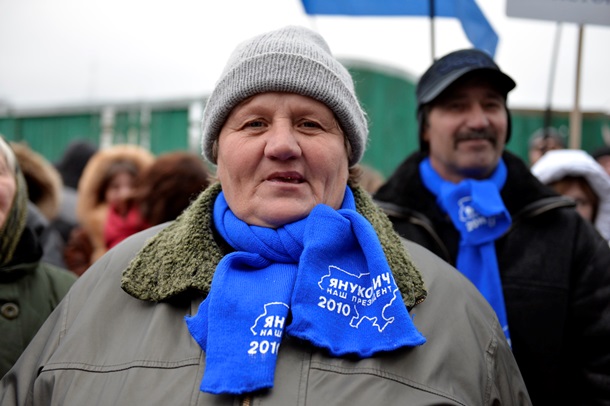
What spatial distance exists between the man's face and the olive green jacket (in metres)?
0.77

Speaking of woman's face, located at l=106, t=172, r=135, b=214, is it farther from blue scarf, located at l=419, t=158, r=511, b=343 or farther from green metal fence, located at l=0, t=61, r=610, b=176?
green metal fence, located at l=0, t=61, r=610, b=176

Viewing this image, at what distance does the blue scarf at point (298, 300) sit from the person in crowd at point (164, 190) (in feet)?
5.24

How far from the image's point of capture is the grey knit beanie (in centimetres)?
199

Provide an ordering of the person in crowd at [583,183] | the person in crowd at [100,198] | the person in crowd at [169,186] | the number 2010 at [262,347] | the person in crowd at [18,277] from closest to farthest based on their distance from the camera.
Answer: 1. the number 2010 at [262,347]
2. the person in crowd at [18,277]
3. the person in crowd at [583,183]
4. the person in crowd at [169,186]
5. the person in crowd at [100,198]

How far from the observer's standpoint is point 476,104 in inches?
112

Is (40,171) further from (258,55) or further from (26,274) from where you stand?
(258,55)

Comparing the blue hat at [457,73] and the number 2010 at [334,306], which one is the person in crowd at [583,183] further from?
the number 2010 at [334,306]

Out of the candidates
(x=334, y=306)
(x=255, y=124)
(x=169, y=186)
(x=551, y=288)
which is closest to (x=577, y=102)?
(x=551, y=288)

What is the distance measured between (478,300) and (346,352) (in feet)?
1.73

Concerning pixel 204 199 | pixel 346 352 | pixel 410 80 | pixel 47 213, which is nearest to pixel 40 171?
pixel 47 213

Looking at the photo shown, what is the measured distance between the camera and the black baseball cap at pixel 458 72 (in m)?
2.77

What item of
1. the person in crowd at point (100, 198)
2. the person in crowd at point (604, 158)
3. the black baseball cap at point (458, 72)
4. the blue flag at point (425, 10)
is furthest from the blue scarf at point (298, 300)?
the person in crowd at point (604, 158)

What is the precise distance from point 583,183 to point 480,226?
3.75 feet

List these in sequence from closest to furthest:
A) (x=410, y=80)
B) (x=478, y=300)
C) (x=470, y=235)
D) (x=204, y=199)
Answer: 1. (x=478, y=300)
2. (x=204, y=199)
3. (x=470, y=235)
4. (x=410, y=80)
